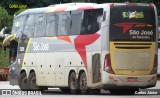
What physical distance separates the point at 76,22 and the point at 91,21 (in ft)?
3.46

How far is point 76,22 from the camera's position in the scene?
97.9 feet

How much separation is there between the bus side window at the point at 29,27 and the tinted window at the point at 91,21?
163 inches

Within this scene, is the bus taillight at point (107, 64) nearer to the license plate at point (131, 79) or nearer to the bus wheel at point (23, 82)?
the license plate at point (131, 79)

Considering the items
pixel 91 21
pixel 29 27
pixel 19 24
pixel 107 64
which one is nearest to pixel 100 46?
pixel 107 64

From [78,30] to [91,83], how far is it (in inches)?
87.3

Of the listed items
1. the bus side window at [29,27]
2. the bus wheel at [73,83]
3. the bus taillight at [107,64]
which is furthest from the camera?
the bus side window at [29,27]

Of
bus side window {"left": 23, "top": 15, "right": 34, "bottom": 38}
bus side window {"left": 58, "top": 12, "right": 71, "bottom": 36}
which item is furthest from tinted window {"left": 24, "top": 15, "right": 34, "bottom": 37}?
bus side window {"left": 58, "top": 12, "right": 71, "bottom": 36}

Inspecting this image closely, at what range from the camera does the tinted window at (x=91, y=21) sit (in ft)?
93.6

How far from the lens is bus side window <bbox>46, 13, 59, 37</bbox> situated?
31.1 meters

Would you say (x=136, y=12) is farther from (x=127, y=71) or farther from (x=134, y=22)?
(x=127, y=71)

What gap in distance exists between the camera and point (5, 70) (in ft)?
178

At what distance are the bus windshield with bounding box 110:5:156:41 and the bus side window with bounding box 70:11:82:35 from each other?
5.87 ft

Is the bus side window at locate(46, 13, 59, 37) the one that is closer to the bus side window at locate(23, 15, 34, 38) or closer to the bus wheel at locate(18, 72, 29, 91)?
the bus side window at locate(23, 15, 34, 38)

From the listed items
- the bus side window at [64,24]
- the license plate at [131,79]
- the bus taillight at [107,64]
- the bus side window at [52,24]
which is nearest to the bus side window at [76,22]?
the bus side window at [64,24]
